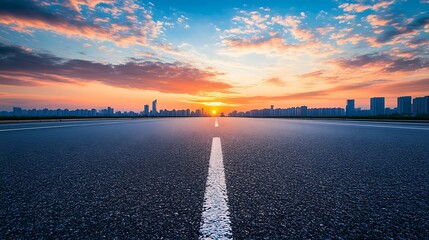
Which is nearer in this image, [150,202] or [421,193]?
[150,202]

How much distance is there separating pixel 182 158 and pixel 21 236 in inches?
128

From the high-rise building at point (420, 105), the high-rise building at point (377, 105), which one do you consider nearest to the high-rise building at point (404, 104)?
the high-rise building at point (420, 105)

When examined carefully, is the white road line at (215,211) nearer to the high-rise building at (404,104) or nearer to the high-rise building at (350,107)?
the high-rise building at (404,104)

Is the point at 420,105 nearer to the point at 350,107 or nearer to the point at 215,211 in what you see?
the point at 350,107

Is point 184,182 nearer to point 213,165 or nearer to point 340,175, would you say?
point 213,165

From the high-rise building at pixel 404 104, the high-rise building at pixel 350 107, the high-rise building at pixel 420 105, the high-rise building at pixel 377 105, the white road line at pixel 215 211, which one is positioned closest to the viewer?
the white road line at pixel 215 211

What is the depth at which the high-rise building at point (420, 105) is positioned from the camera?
134 meters

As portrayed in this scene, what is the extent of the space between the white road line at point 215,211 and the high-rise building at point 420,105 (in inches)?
6418

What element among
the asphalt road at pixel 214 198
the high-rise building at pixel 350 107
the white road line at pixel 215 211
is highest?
the high-rise building at pixel 350 107

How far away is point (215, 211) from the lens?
226 centimetres

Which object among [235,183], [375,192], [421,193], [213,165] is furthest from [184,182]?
[421,193]

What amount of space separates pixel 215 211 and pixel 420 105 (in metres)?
178

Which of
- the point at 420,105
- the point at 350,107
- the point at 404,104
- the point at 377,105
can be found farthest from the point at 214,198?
the point at 350,107

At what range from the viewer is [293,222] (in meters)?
2.06
